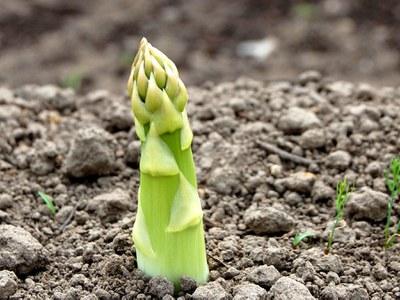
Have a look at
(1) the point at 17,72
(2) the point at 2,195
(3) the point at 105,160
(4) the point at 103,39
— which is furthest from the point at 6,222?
(4) the point at 103,39

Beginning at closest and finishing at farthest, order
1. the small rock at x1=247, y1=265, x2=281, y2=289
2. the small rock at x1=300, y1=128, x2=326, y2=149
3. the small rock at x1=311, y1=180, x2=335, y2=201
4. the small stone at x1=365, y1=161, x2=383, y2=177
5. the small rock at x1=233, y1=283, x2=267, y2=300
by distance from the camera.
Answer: the small rock at x1=233, y1=283, x2=267, y2=300 < the small rock at x1=247, y1=265, x2=281, y2=289 < the small rock at x1=311, y1=180, x2=335, y2=201 < the small stone at x1=365, y1=161, x2=383, y2=177 < the small rock at x1=300, y1=128, x2=326, y2=149

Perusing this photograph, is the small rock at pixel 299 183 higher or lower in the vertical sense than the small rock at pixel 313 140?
lower

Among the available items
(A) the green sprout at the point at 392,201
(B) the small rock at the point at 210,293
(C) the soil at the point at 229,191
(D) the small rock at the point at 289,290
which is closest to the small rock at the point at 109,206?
(C) the soil at the point at 229,191

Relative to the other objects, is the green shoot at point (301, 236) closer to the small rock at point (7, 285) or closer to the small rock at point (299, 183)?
the small rock at point (299, 183)

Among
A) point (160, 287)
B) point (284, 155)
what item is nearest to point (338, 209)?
point (284, 155)

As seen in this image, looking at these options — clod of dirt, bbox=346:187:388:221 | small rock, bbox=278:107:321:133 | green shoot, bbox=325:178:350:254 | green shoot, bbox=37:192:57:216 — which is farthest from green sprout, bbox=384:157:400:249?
green shoot, bbox=37:192:57:216

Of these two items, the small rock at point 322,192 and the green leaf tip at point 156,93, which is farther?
the small rock at point 322,192

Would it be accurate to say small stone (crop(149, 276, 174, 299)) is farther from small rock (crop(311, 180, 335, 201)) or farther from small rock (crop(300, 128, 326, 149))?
small rock (crop(300, 128, 326, 149))
